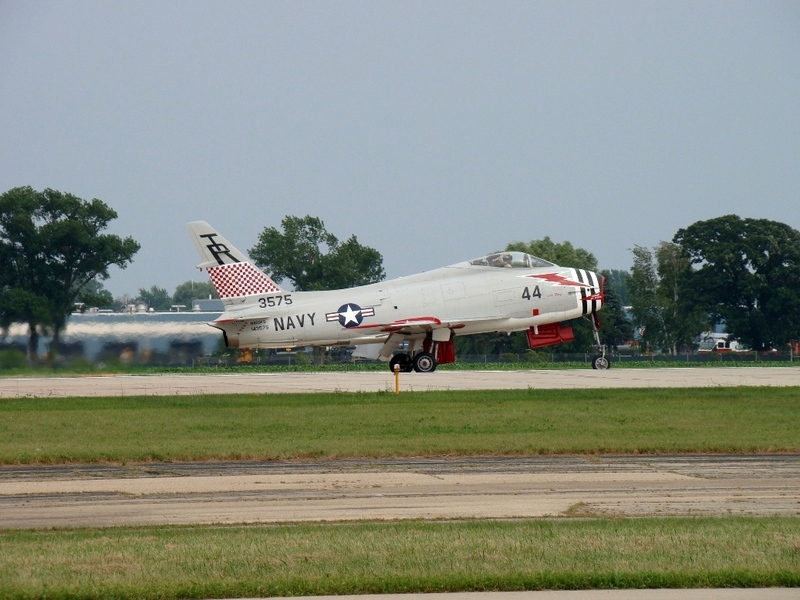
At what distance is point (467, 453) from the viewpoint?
57.4ft

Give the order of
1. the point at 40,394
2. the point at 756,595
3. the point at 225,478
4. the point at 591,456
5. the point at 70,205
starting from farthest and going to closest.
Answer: the point at 70,205 → the point at 40,394 → the point at 591,456 → the point at 225,478 → the point at 756,595

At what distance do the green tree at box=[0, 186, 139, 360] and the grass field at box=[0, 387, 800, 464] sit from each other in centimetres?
1635

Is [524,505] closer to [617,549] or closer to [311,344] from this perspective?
[617,549]

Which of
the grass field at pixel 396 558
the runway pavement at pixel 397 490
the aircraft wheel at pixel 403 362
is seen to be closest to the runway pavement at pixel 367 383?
the aircraft wheel at pixel 403 362

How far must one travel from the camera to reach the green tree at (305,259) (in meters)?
70.3

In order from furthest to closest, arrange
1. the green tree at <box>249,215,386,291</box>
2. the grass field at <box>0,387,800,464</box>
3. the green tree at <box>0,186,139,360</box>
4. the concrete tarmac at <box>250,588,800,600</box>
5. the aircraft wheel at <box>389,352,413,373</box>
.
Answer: the green tree at <box>249,215,386,291</box> < the green tree at <box>0,186,139,360</box> < the aircraft wheel at <box>389,352,413,373</box> < the grass field at <box>0,387,800,464</box> < the concrete tarmac at <box>250,588,800,600</box>

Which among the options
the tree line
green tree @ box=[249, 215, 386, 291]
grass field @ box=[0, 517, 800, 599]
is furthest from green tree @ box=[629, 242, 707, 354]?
grass field @ box=[0, 517, 800, 599]

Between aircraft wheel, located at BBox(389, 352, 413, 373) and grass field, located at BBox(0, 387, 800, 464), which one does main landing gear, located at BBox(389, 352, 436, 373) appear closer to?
aircraft wheel, located at BBox(389, 352, 413, 373)

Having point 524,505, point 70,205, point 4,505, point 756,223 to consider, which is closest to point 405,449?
point 524,505

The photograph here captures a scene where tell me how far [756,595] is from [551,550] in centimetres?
204

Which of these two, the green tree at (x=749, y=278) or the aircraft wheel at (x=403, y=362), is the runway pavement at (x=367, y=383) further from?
the green tree at (x=749, y=278)

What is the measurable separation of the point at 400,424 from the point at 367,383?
1230cm

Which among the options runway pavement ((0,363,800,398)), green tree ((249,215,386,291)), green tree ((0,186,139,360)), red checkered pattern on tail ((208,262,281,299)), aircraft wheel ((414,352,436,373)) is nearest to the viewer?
runway pavement ((0,363,800,398))

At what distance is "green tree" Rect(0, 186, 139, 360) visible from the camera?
141 feet
